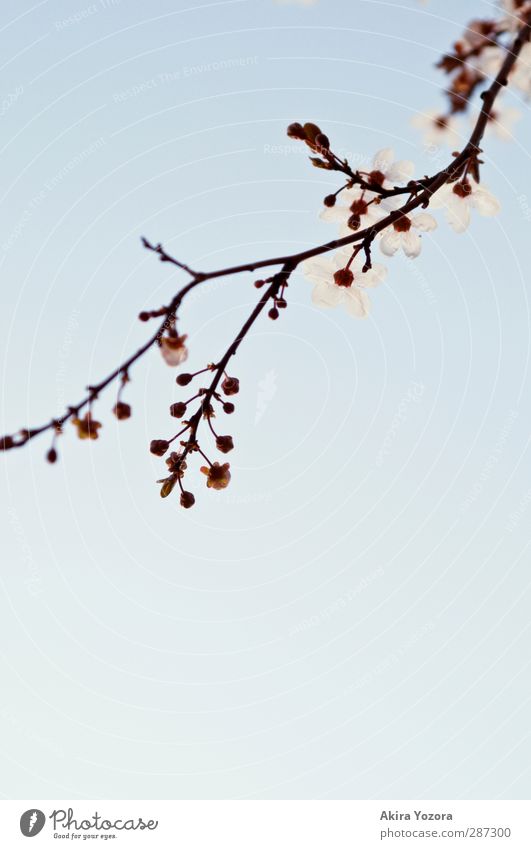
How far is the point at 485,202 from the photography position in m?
1.61

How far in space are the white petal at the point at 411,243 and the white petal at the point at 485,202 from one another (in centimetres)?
16

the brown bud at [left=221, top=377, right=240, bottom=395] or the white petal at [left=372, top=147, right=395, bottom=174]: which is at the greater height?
the white petal at [left=372, top=147, right=395, bottom=174]

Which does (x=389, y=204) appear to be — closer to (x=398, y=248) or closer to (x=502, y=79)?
(x=398, y=248)

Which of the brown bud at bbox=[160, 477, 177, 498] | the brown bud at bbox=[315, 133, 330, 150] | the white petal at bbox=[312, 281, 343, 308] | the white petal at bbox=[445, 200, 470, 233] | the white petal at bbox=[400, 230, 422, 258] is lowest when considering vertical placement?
the brown bud at bbox=[160, 477, 177, 498]

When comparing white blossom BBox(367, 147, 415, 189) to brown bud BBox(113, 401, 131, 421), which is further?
white blossom BBox(367, 147, 415, 189)

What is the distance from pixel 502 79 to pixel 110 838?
2184mm

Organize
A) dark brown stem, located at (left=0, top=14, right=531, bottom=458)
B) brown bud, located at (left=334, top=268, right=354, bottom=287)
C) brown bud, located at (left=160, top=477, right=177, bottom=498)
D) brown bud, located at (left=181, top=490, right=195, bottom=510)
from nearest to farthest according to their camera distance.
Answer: dark brown stem, located at (left=0, top=14, right=531, bottom=458) → brown bud, located at (left=160, top=477, right=177, bottom=498) → brown bud, located at (left=181, top=490, right=195, bottom=510) → brown bud, located at (left=334, top=268, right=354, bottom=287)

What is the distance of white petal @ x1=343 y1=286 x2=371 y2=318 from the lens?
5.01 ft

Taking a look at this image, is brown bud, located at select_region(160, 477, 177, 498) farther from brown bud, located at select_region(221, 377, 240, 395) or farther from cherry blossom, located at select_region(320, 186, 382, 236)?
cherry blossom, located at select_region(320, 186, 382, 236)

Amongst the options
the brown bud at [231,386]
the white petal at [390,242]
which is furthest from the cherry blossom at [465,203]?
the brown bud at [231,386]

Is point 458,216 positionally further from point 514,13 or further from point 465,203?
point 514,13

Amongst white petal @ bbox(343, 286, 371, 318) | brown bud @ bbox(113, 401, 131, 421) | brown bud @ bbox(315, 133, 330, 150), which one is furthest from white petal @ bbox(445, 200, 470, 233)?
brown bud @ bbox(113, 401, 131, 421)

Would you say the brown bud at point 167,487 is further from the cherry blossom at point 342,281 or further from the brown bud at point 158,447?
the cherry blossom at point 342,281

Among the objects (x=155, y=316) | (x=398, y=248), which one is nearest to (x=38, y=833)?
(x=155, y=316)
